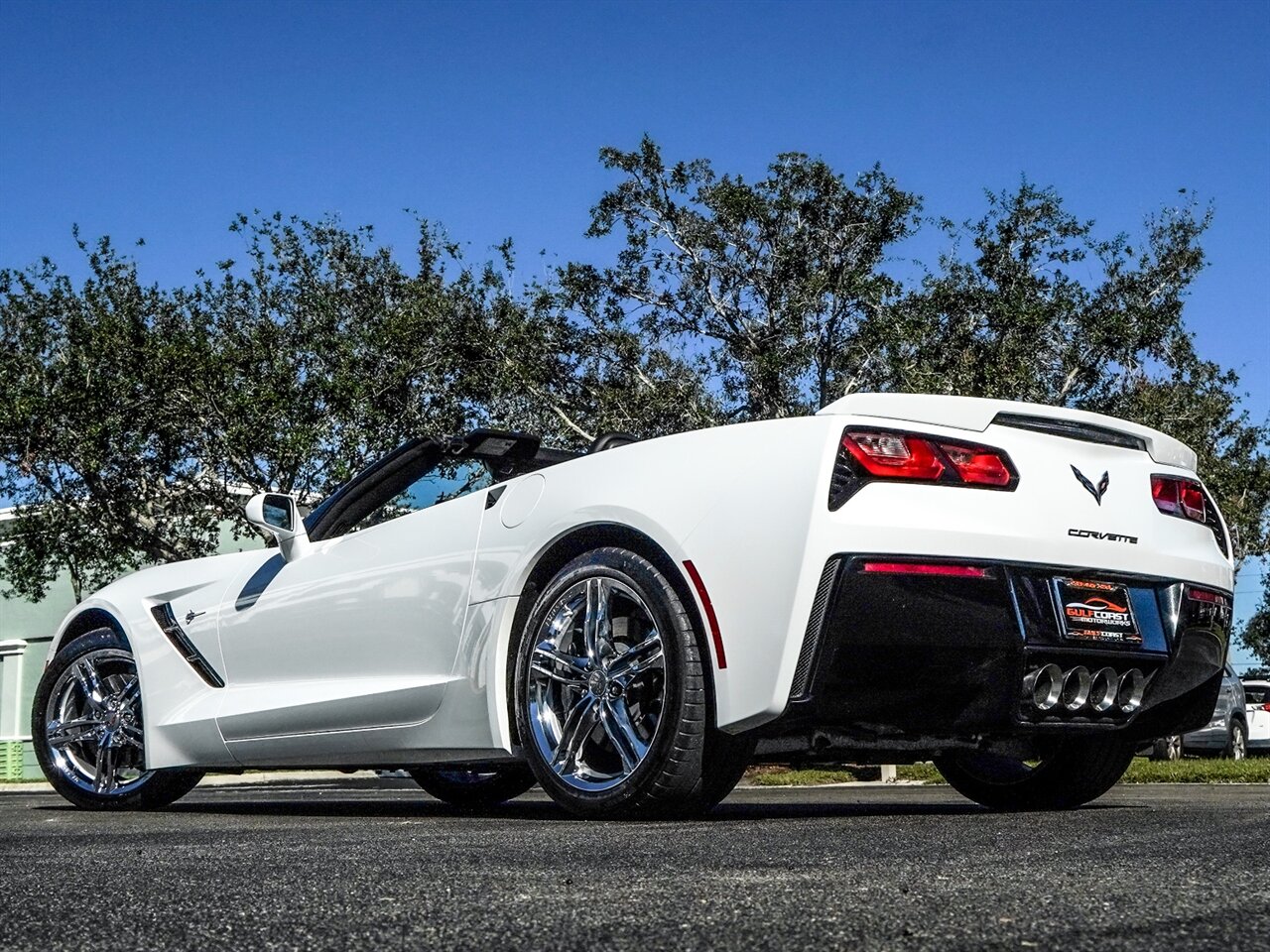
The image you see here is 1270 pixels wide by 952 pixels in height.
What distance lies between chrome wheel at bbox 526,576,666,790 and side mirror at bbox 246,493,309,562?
1538 millimetres

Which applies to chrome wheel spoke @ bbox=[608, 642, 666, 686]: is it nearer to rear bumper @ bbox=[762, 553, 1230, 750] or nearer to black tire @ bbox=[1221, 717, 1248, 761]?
rear bumper @ bbox=[762, 553, 1230, 750]

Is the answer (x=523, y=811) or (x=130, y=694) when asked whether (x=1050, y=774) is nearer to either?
(x=523, y=811)

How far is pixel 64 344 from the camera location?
2341 centimetres

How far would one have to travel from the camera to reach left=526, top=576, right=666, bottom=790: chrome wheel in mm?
4402

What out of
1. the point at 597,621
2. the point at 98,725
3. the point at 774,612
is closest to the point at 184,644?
the point at 98,725

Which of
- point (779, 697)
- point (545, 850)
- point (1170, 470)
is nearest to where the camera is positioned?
point (545, 850)

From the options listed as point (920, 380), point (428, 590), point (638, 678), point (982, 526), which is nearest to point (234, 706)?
point (428, 590)

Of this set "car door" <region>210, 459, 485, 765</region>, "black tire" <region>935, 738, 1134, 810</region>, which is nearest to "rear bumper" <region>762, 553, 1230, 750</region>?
"black tire" <region>935, 738, 1134, 810</region>

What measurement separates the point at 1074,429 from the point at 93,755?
4.24 metres

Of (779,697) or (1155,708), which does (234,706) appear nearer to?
(779,697)

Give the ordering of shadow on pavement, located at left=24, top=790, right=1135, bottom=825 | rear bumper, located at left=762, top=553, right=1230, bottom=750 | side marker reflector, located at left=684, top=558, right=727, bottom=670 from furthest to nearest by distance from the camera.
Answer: shadow on pavement, located at left=24, top=790, right=1135, bottom=825 → side marker reflector, located at left=684, top=558, right=727, bottom=670 → rear bumper, located at left=762, top=553, right=1230, bottom=750

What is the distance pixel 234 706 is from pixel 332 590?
698 millimetres

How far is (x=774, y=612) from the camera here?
158 inches

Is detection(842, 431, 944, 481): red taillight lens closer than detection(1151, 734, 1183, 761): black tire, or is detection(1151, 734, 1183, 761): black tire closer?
detection(842, 431, 944, 481): red taillight lens
